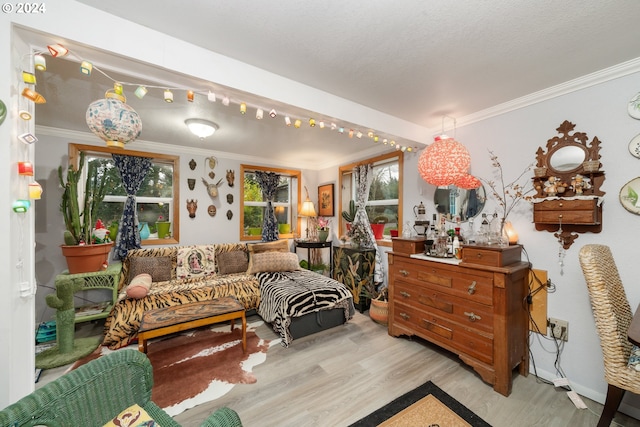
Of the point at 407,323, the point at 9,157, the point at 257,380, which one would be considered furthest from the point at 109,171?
the point at 407,323

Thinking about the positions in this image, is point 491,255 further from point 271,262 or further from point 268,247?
point 268,247

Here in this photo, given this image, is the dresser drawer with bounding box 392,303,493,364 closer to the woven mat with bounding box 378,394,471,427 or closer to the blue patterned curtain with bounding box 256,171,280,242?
the woven mat with bounding box 378,394,471,427

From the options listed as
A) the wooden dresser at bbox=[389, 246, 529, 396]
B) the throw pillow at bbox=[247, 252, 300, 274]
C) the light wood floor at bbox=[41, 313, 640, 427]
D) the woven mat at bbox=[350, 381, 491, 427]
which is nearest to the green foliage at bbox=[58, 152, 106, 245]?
the light wood floor at bbox=[41, 313, 640, 427]

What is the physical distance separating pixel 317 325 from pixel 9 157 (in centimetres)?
269

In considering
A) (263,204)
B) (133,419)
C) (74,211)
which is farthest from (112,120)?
(263,204)

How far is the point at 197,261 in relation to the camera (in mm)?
3520

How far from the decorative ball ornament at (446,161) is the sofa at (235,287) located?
5.70 ft

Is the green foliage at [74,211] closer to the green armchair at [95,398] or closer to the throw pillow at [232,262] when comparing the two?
the throw pillow at [232,262]

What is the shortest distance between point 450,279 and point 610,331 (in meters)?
0.93

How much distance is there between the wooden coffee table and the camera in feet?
6.79

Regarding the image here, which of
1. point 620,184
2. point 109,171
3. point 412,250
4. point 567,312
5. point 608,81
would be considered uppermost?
point 608,81

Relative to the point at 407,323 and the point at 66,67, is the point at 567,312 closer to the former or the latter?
the point at 407,323

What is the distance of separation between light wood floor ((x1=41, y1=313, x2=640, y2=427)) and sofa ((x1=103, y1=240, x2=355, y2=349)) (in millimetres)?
354

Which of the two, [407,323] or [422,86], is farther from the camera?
[407,323]
